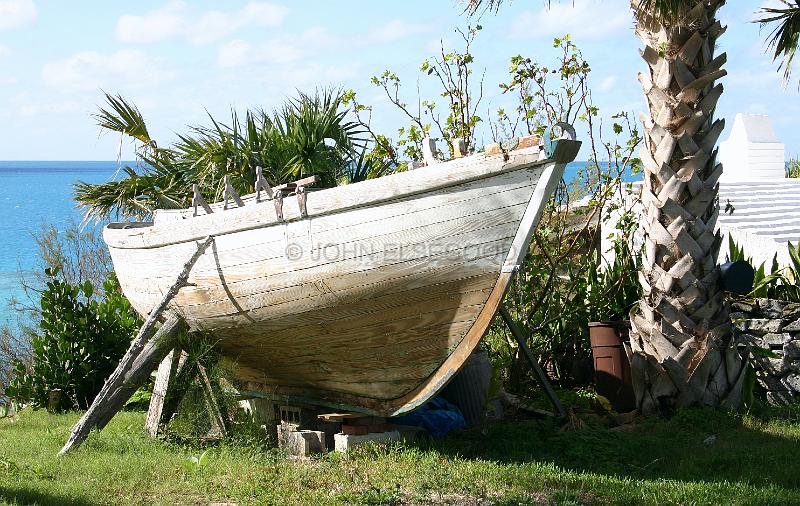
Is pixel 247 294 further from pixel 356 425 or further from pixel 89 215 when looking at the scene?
pixel 89 215

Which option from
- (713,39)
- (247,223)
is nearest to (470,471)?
(247,223)

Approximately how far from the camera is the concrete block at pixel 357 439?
660cm

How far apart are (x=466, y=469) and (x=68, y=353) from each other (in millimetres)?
5123

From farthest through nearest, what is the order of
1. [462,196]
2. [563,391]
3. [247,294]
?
[563,391], [247,294], [462,196]

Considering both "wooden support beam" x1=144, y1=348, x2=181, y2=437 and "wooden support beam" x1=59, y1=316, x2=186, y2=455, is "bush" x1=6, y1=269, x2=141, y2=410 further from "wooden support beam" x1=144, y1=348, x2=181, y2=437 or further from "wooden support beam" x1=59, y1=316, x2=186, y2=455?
"wooden support beam" x1=59, y1=316, x2=186, y2=455

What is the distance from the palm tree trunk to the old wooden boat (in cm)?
218

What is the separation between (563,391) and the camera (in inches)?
352

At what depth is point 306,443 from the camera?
676 cm

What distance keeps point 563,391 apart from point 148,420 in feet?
13.2

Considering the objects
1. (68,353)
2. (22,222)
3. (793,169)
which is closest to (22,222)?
(22,222)

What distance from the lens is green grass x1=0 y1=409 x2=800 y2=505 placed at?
5441mm

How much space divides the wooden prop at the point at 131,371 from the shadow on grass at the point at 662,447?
2345mm
